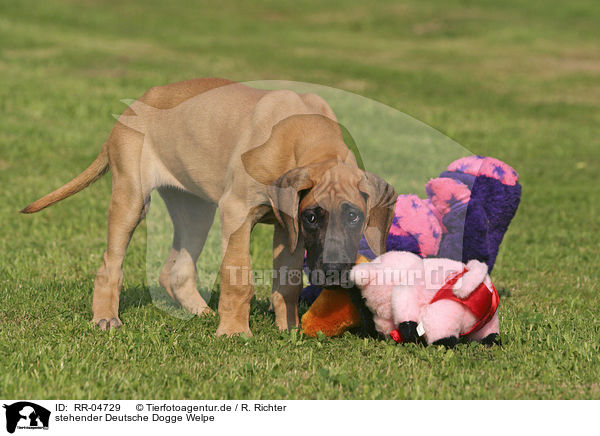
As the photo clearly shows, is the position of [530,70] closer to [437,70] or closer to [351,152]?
[437,70]

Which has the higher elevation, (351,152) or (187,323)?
(351,152)

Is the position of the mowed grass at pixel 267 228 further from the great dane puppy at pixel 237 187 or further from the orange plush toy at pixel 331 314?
the great dane puppy at pixel 237 187

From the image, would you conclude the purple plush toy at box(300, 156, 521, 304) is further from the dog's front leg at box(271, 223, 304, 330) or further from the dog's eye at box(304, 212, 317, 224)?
the dog's eye at box(304, 212, 317, 224)

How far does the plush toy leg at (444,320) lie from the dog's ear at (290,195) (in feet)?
3.36

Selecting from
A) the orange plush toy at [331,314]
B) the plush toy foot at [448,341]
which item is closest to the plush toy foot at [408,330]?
the plush toy foot at [448,341]

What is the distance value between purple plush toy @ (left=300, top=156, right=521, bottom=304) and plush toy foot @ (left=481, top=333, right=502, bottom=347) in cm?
105

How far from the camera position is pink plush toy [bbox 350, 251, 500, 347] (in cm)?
511

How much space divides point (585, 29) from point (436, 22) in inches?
265

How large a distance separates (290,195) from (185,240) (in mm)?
2079

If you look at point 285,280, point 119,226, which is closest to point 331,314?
point 285,280

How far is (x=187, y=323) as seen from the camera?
5934 mm

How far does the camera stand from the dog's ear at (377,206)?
15.9ft
